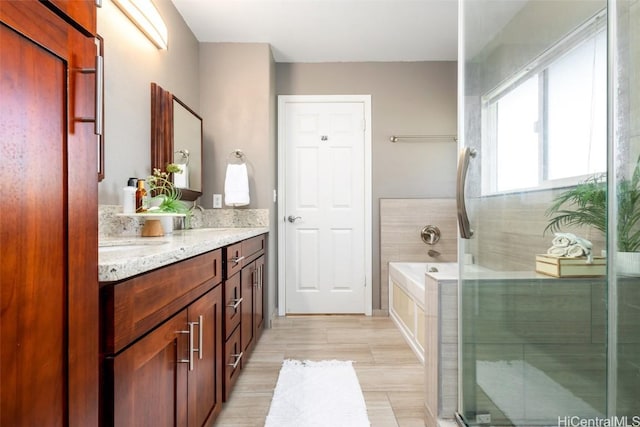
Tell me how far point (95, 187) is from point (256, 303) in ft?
6.39

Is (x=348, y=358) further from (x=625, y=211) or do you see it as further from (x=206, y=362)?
(x=625, y=211)

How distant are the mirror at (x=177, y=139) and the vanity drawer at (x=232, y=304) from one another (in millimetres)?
884

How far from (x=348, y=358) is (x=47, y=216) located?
82.9 inches

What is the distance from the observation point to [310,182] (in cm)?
335

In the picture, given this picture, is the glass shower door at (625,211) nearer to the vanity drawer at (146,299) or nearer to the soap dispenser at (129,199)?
the vanity drawer at (146,299)

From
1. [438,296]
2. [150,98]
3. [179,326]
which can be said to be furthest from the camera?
[150,98]

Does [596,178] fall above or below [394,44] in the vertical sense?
below

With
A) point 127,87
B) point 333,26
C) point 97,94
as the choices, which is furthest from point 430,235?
point 97,94

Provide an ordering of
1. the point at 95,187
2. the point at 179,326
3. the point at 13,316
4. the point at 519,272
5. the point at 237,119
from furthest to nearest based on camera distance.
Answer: the point at 237,119, the point at 519,272, the point at 179,326, the point at 95,187, the point at 13,316

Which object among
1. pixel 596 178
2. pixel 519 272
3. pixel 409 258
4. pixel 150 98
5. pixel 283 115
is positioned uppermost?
pixel 283 115

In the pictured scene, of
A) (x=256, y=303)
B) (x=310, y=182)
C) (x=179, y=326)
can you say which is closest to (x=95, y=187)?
(x=179, y=326)

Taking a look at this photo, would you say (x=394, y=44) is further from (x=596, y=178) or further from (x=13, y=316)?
(x=13, y=316)

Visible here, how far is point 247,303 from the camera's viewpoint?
7.17 ft

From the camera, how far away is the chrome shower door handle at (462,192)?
1377 millimetres
